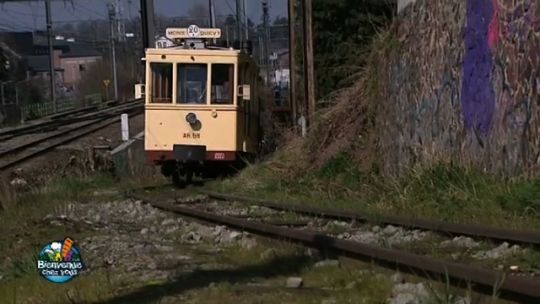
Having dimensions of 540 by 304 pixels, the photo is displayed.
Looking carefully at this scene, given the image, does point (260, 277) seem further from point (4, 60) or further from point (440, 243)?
point (4, 60)

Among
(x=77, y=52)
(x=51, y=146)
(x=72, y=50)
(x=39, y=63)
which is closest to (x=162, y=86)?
(x=51, y=146)

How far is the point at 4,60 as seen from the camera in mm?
76688

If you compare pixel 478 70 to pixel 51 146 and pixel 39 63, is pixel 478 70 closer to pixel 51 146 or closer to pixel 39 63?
pixel 51 146

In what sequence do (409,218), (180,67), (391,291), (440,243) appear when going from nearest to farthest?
(391,291) < (440,243) < (409,218) < (180,67)

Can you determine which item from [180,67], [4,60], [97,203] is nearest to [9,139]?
[180,67]

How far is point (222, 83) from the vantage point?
787 inches

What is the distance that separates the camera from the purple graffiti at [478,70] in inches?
454

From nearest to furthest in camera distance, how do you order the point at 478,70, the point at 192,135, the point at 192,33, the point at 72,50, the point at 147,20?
the point at 478,70 < the point at 192,135 < the point at 192,33 < the point at 147,20 < the point at 72,50

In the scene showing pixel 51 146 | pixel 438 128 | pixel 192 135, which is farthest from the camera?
pixel 51 146

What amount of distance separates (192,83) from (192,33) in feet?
4.36

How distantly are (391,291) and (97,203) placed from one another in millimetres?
11404

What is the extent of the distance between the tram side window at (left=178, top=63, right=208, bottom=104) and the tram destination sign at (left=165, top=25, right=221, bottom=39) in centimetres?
113

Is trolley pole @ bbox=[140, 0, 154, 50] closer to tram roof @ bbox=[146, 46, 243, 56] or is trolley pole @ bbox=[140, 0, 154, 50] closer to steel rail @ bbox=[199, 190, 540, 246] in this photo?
tram roof @ bbox=[146, 46, 243, 56]

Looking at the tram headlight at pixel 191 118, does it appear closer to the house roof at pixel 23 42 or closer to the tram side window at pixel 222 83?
the tram side window at pixel 222 83
